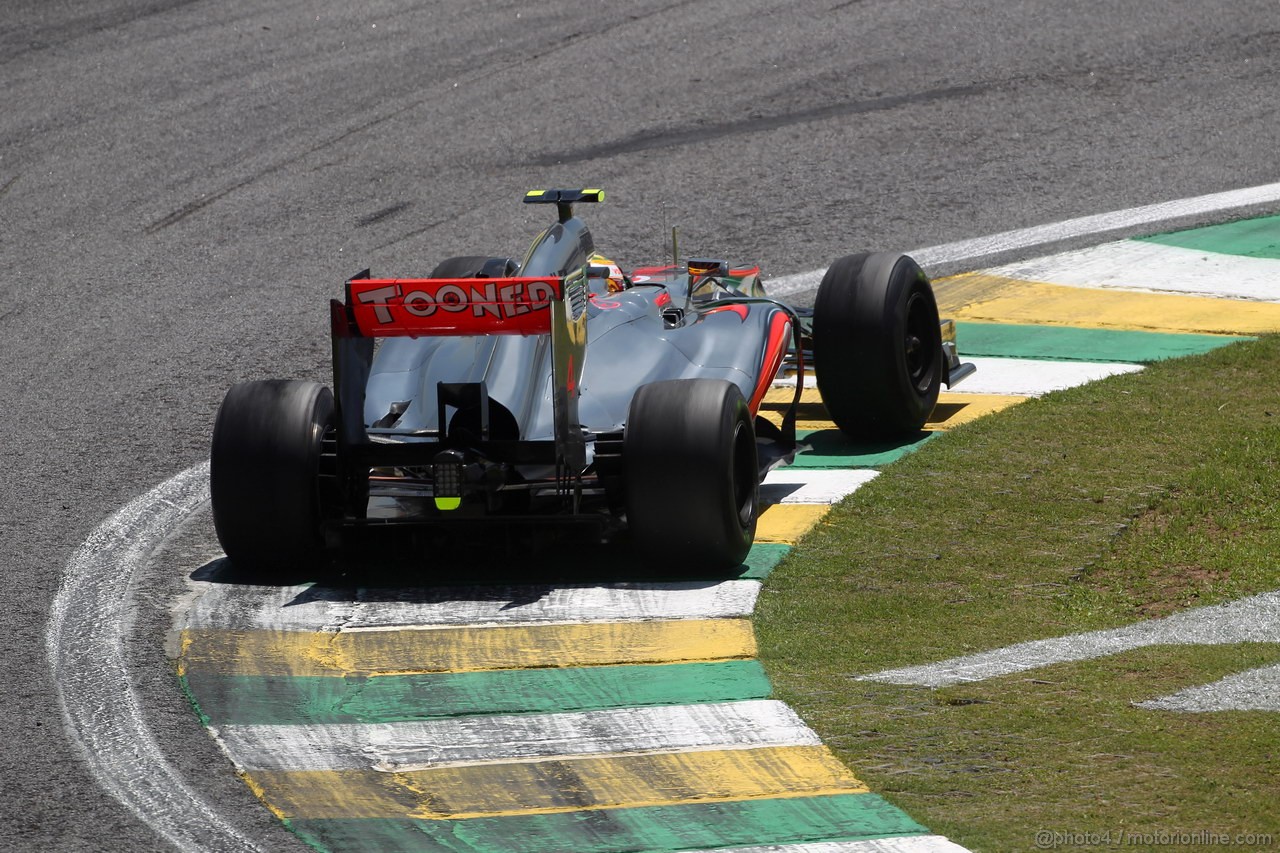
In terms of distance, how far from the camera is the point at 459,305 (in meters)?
7.79

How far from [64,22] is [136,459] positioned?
10248mm

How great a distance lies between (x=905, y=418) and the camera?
9.48 meters

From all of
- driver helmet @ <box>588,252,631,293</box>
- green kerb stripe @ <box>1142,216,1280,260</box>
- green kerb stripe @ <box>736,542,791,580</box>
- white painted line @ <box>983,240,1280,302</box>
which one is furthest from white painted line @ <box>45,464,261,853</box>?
green kerb stripe @ <box>1142,216,1280,260</box>

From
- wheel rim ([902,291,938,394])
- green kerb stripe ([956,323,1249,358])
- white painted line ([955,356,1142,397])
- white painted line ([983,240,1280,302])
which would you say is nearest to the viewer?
wheel rim ([902,291,938,394])

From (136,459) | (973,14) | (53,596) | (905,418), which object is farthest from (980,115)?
(53,596)

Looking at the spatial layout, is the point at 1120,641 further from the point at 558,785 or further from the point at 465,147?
the point at 465,147

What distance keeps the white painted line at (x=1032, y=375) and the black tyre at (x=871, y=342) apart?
113cm

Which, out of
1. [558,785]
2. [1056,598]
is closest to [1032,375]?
[1056,598]

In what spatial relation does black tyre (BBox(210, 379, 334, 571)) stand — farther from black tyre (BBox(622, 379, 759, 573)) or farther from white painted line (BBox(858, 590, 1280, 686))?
white painted line (BBox(858, 590, 1280, 686))

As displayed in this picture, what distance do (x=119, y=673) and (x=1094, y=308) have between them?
292 inches

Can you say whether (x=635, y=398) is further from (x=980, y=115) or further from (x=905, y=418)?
(x=980, y=115)

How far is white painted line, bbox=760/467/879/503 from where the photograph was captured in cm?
899

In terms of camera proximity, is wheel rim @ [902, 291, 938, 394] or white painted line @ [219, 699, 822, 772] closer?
white painted line @ [219, 699, 822, 772]

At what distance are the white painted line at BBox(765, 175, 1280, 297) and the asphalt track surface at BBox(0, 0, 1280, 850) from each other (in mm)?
188
